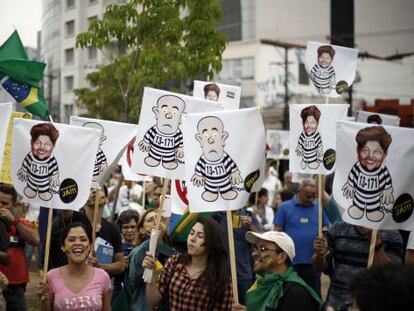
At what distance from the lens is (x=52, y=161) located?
5.87 meters

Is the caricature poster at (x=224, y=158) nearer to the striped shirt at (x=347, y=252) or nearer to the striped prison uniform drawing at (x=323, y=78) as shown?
the striped shirt at (x=347, y=252)

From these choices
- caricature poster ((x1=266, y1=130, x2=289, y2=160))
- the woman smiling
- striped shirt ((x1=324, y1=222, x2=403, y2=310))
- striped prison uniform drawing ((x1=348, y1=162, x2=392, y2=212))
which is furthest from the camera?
caricature poster ((x1=266, y1=130, x2=289, y2=160))

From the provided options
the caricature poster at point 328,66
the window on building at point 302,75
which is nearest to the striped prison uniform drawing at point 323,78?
the caricature poster at point 328,66

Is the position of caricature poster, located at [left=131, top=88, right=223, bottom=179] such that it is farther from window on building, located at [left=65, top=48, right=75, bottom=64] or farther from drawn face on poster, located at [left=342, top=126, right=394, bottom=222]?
window on building, located at [left=65, top=48, right=75, bottom=64]

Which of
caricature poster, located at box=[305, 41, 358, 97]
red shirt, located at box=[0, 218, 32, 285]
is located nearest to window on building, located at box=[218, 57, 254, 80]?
caricature poster, located at box=[305, 41, 358, 97]

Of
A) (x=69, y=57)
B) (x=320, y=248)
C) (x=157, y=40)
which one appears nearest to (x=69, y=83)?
(x=69, y=57)

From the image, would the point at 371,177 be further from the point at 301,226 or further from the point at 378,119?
the point at 378,119

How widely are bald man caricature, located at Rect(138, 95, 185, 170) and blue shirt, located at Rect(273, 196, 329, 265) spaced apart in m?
2.22

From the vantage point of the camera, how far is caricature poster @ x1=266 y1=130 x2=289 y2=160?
19172mm

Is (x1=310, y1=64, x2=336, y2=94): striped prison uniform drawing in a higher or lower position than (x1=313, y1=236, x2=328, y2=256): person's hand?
higher

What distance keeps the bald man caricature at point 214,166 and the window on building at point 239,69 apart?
145 feet

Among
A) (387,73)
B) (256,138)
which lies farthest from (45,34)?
(256,138)

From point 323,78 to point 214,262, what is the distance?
4329mm

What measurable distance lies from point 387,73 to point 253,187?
167ft
